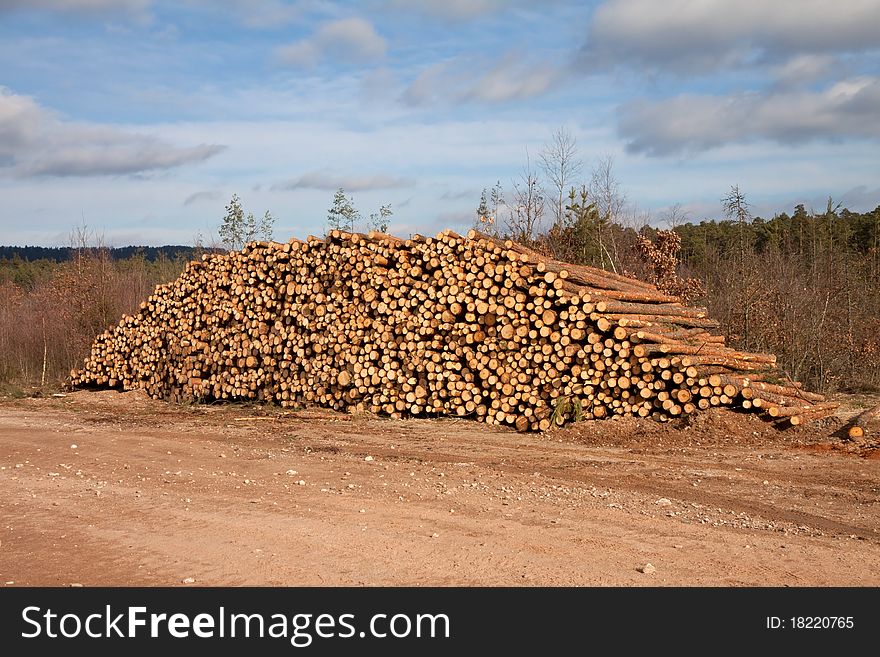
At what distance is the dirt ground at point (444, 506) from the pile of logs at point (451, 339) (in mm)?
555

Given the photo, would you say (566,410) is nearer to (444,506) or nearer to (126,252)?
(444,506)

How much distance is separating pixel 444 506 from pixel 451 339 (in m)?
6.16

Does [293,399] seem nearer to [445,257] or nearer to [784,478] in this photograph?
[445,257]

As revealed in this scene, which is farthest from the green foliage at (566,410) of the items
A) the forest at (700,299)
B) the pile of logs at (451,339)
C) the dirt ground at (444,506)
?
the forest at (700,299)

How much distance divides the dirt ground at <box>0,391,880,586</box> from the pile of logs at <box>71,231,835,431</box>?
0.55 meters

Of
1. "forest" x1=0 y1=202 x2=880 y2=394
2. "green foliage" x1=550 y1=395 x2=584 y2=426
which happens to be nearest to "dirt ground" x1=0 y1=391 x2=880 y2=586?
"green foliage" x1=550 y1=395 x2=584 y2=426

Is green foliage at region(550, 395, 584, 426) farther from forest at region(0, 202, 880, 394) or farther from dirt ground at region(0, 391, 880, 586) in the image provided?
forest at region(0, 202, 880, 394)

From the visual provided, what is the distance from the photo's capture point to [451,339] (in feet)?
45.0

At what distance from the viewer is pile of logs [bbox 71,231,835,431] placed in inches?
477

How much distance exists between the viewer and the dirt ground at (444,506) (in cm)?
587

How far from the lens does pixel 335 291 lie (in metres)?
15.2

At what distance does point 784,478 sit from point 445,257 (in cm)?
650

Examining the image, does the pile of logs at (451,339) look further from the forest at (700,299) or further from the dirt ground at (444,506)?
the forest at (700,299)

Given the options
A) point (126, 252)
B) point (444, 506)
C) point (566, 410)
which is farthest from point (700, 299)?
point (126, 252)
